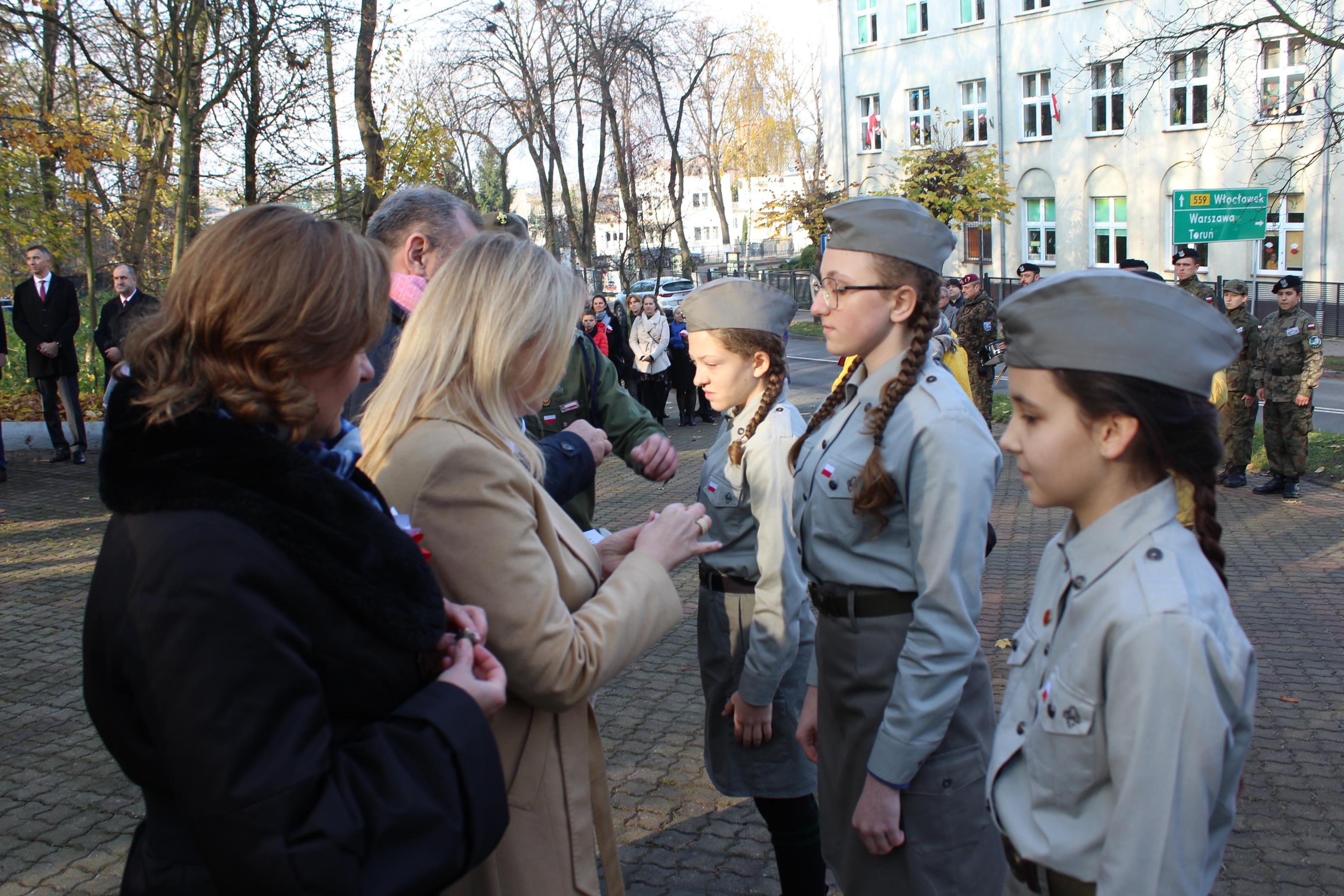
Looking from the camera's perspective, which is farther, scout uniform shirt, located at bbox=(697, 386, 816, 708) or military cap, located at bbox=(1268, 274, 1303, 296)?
military cap, located at bbox=(1268, 274, 1303, 296)

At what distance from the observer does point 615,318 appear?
17.0 metres

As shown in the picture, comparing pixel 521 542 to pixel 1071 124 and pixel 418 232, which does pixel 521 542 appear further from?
pixel 1071 124

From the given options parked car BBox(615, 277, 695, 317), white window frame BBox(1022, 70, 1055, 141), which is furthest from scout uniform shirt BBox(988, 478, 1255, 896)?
white window frame BBox(1022, 70, 1055, 141)

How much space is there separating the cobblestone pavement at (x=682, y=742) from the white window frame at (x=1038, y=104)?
28.3m

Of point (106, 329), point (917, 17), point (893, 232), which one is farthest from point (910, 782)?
point (917, 17)

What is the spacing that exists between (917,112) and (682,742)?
3678cm

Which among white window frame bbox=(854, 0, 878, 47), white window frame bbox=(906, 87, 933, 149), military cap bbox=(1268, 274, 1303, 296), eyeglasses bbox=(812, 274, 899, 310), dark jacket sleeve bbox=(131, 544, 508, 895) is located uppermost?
white window frame bbox=(854, 0, 878, 47)

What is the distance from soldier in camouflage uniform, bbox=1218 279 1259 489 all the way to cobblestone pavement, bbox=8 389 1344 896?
67.9 inches

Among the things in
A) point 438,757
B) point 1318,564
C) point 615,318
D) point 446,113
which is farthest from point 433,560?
point 446,113

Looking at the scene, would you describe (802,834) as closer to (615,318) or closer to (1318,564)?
(1318,564)

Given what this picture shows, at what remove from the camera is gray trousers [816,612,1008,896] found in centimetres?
227

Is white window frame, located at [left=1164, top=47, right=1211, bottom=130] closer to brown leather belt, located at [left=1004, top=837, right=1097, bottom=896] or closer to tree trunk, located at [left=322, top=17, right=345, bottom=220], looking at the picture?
tree trunk, located at [left=322, top=17, right=345, bottom=220]

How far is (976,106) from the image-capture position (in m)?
35.8

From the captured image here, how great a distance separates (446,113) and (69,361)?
2059cm
